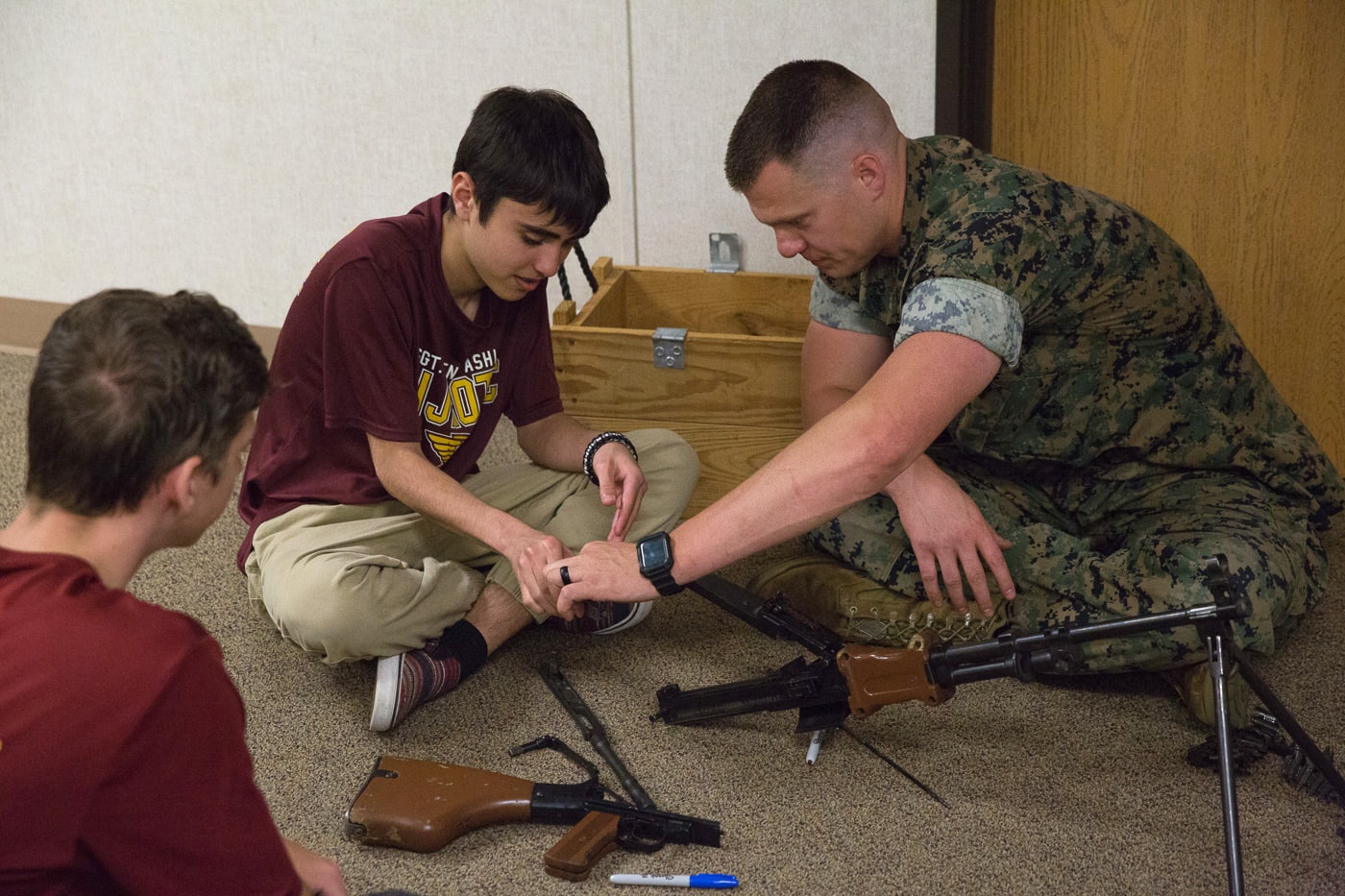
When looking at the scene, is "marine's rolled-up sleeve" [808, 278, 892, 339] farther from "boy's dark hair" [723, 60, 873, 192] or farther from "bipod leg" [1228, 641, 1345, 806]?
"bipod leg" [1228, 641, 1345, 806]

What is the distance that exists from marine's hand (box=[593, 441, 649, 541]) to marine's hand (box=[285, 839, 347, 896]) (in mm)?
795

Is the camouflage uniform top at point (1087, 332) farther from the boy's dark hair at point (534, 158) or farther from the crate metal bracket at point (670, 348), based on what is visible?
the boy's dark hair at point (534, 158)

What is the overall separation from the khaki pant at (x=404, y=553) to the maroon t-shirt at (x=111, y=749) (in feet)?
2.70

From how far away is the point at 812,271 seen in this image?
2.77 metres

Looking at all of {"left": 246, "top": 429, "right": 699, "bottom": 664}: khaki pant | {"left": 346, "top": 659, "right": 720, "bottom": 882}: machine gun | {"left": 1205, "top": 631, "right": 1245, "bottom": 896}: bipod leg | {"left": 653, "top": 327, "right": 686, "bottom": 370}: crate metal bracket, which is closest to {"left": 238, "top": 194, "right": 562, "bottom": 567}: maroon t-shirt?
{"left": 246, "top": 429, "right": 699, "bottom": 664}: khaki pant

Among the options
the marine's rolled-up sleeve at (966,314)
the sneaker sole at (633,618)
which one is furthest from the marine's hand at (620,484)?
the marine's rolled-up sleeve at (966,314)

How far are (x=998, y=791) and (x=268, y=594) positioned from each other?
1.10 m

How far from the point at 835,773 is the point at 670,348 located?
0.88 m

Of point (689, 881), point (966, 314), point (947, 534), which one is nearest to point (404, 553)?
point (689, 881)

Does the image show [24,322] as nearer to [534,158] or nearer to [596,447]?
[596,447]

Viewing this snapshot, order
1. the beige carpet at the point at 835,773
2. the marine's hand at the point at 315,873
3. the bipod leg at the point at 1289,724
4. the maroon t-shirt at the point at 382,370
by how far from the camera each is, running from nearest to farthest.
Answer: the marine's hand at the point at 315,873, the bipod leg at the point at 1289,724, the beige carpet at the point at 835,773, the maroon t-shirt at the point at 382,370

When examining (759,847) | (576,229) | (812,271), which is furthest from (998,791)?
(812,271)

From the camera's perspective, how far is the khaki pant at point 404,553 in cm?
182

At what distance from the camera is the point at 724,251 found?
9.17ft
